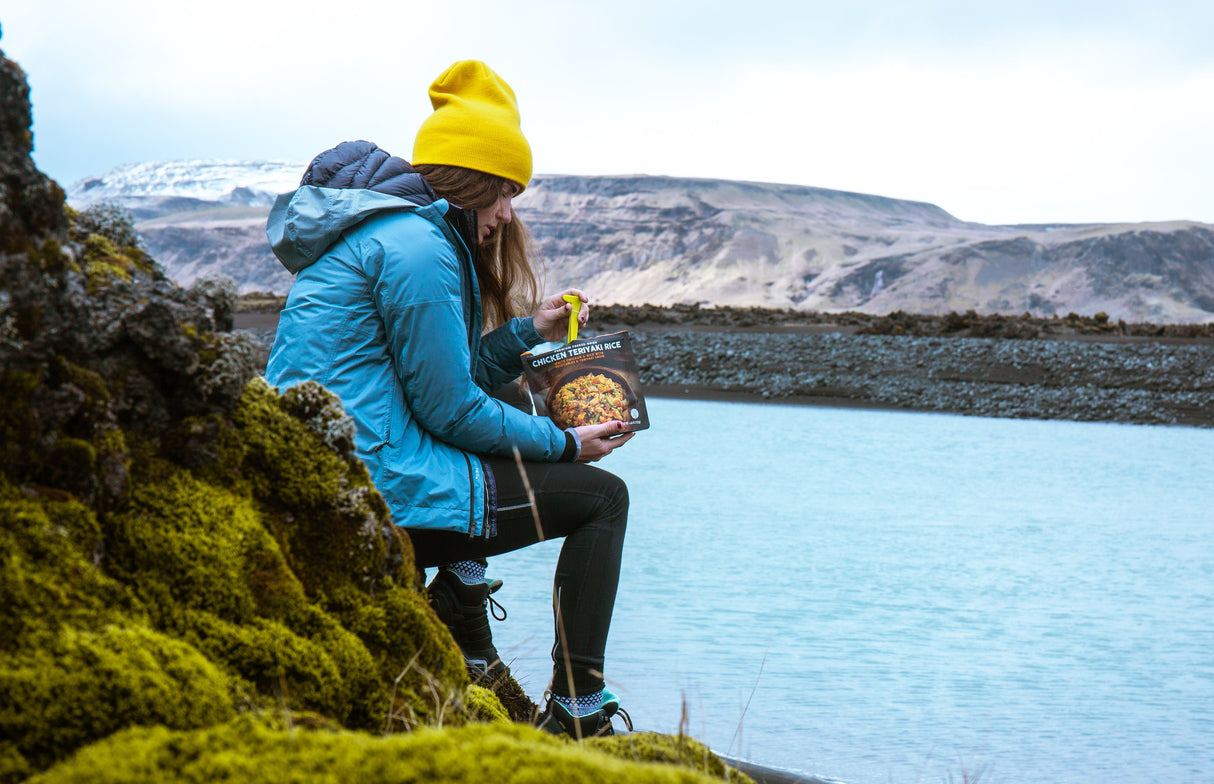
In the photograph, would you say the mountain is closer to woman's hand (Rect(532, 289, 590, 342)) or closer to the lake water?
the lake water

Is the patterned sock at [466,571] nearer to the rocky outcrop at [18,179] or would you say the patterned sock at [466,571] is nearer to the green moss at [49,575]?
the green moss at [49,575]

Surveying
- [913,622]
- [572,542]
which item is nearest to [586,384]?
[572,542]

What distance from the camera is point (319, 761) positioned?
1165 millimetres

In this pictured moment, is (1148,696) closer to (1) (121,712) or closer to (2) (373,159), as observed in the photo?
(2) (373,159)

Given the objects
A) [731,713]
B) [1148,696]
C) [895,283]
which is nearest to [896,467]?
[1148,696]

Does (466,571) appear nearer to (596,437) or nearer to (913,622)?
(596,437)

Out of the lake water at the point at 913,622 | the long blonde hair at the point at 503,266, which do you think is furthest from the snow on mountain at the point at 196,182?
the long blonde hair at the point at 503,266

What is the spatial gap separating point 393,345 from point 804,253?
295ft

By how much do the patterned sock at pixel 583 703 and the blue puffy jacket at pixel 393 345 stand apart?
0.47 meters

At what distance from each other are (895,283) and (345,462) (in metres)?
79.3

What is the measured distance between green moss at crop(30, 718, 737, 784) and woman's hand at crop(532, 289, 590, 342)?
188cm

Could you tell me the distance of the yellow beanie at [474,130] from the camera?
2.61 meters

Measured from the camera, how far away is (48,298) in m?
1.35

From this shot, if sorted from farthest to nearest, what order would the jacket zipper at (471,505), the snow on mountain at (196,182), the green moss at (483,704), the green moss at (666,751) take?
the snow on mountain at (196,182)
the jacket zipper at (471,505)
the green moss at (483,704)
the green moss at (666,751)
